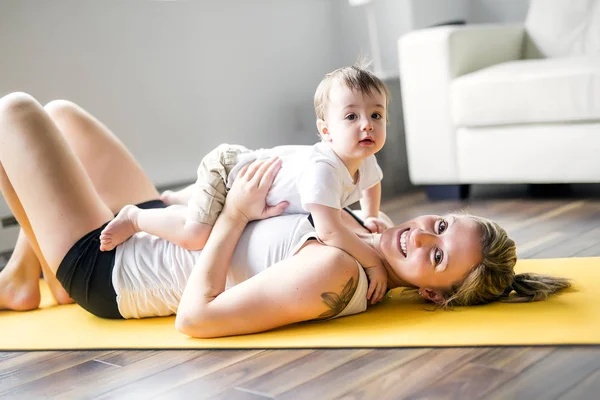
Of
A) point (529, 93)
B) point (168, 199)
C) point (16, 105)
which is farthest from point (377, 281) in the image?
point (529, 93)

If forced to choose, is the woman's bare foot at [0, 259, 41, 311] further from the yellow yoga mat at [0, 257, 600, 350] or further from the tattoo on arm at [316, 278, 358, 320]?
the tattoo on arm at [316, 278, 358, 320]

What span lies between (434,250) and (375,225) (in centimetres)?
37

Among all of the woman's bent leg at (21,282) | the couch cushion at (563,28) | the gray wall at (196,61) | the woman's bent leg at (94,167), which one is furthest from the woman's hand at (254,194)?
the couch cushion at (563,28)

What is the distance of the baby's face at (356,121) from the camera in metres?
1.75

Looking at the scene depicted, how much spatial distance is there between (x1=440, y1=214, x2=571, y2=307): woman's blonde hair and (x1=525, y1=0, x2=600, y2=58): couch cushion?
1922mm

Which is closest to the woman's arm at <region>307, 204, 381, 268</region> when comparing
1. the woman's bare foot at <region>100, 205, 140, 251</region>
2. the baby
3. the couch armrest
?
the baby

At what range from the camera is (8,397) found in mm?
1565

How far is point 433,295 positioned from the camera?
1787 mm

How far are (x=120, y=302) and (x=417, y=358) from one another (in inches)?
31.4

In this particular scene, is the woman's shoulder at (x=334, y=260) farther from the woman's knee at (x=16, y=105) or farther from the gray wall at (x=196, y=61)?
the gray wall at (x=196, y=61)

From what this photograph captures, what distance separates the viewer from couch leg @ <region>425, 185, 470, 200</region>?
3436 mm

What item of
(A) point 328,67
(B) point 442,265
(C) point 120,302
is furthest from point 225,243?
(A) point 328,67

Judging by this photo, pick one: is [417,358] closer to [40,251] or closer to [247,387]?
[247,387]

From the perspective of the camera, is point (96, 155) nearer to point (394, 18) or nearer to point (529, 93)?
point (529, 93)
